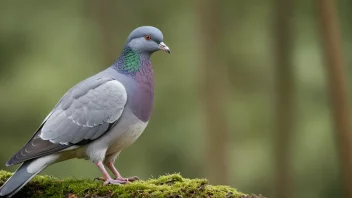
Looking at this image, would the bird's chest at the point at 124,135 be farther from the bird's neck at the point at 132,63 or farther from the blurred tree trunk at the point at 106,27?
the blurred tree trunk at the point at 106,27

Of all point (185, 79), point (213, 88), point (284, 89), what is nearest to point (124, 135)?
point (213, 88)

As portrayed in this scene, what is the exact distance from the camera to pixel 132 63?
7305mm

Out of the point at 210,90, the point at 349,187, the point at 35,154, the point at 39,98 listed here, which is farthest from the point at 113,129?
the point at 39,98

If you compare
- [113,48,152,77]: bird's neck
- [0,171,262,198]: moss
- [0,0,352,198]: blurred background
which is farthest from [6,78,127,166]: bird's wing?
[0,0,352,198]: blurred background

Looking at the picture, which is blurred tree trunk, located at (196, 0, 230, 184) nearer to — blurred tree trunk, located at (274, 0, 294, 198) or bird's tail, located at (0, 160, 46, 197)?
blurred tree trunk, located at (274, 0, 294, 198)

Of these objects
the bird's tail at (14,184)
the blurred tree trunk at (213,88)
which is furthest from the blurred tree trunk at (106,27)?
the bird's tail at (14,184)

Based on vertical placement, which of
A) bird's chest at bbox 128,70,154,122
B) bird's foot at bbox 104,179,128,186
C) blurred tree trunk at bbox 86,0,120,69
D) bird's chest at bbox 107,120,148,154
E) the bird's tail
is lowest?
the bird's tail

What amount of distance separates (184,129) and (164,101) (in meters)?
1.16

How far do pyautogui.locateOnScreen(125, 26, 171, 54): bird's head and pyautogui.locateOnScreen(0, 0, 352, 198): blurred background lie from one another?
8166mm

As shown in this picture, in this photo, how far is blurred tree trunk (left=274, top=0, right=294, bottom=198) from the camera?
589 inches

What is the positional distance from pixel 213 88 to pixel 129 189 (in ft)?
31.6

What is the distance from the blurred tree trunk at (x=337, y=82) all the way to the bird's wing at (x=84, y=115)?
699cm

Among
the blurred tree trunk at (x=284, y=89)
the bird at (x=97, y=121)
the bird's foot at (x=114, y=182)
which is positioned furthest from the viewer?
the blurred tree trunk at (x=284, y=89)

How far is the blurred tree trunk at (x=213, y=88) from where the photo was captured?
1508cm
